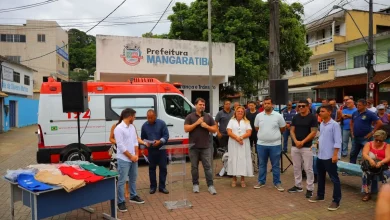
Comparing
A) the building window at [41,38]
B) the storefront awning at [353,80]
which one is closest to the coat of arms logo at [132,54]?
the storefront awning at [353,80]

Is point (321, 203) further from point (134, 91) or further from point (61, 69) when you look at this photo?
point (61, 69)

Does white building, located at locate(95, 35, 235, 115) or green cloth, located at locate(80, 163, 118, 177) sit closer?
green cloth, located at locate(80, 163, 118, 177)

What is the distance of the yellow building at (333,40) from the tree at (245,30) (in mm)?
11433

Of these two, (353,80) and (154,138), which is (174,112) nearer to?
(154,138)

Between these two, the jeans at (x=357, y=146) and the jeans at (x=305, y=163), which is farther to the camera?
the jeans at (x=357, y=146)

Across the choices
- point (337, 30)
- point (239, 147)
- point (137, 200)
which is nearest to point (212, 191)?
point (239, 147)

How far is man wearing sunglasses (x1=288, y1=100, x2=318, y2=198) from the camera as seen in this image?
610 cm

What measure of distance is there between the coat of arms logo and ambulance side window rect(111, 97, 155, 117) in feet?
19.6

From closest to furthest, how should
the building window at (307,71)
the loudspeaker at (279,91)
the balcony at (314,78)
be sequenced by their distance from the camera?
1. the loudspeaker at (279,91)
2. the balcony at (314,78)
3. the building window at (307,71)

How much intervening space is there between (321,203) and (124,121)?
12.5ft

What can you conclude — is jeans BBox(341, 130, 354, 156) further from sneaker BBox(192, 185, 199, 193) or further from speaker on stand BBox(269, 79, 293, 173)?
sneaker BBox(192, 185, 199, 193)

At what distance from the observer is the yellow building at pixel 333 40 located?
30.2m

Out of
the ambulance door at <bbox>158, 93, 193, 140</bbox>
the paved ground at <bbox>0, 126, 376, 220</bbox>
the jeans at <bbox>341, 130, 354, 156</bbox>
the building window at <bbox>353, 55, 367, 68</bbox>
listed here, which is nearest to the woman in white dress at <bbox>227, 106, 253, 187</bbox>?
the paved ground at <bbox>0, 126, 376, 220</bbox>

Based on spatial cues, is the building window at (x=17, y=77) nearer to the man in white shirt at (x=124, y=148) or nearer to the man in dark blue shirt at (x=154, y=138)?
the man in dark blue shirt at (x=154, y=138)
